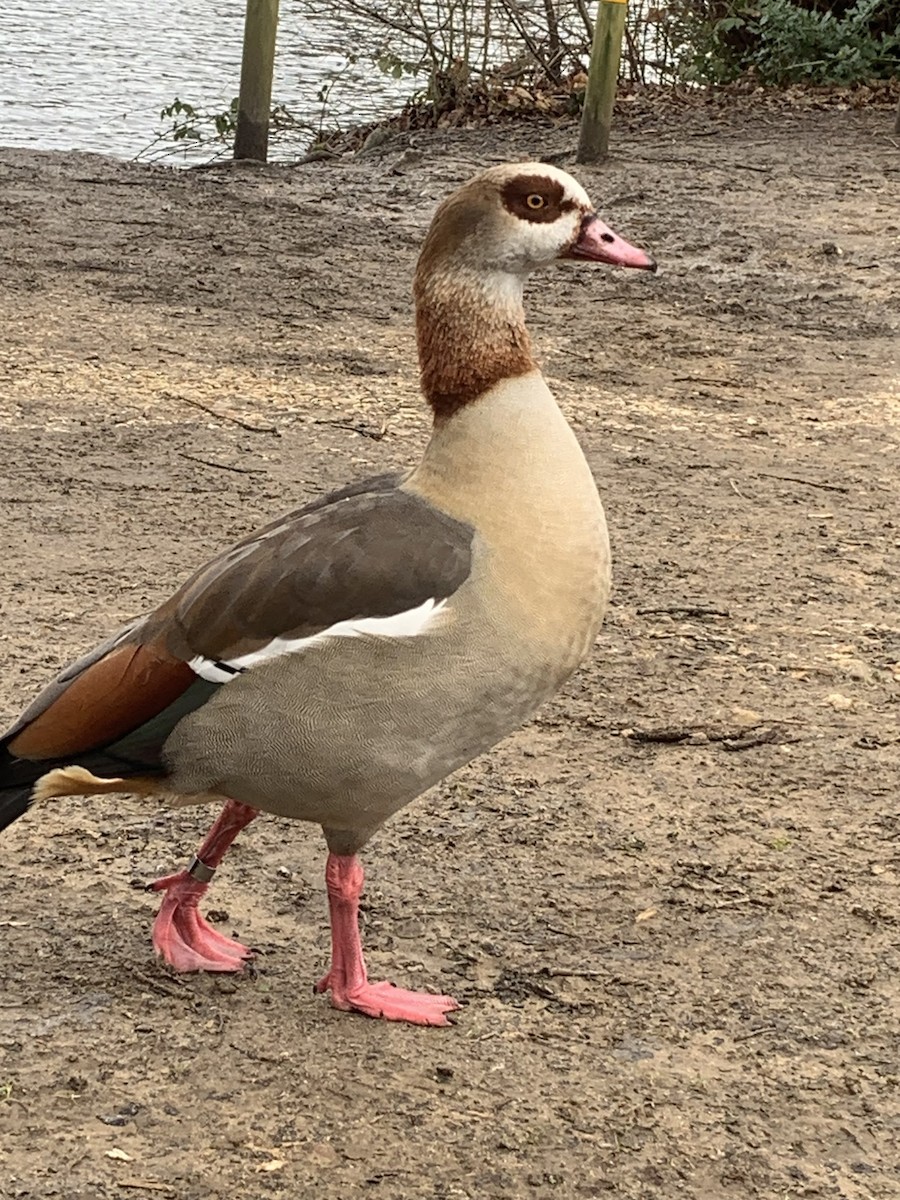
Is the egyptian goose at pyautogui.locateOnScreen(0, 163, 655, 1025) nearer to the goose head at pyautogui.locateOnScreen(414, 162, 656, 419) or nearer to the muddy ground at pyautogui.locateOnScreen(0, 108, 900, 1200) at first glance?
the goose head at pyautogui.locateOnScreen(414, 162, 656, 419)

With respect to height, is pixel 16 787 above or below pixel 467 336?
below

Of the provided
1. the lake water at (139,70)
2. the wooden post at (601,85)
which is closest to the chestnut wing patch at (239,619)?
the wooden post at (601,85)

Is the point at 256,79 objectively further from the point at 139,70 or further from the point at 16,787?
the point at 16,787

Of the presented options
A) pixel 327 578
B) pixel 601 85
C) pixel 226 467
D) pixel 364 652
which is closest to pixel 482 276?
pixel 327 578

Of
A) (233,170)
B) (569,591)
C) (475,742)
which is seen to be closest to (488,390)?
(569,591)

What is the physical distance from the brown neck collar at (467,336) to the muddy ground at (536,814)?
111 cm

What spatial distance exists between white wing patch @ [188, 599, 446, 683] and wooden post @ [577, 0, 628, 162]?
8291 mm

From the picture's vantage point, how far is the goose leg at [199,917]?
3.44 m

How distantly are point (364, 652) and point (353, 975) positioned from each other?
0.65m

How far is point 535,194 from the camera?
11.4 feet

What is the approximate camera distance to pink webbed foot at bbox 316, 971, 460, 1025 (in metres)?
3.29

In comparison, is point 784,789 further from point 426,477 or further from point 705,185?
point 705,185

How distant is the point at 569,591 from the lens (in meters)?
3.19

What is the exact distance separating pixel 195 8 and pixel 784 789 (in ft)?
49.0
